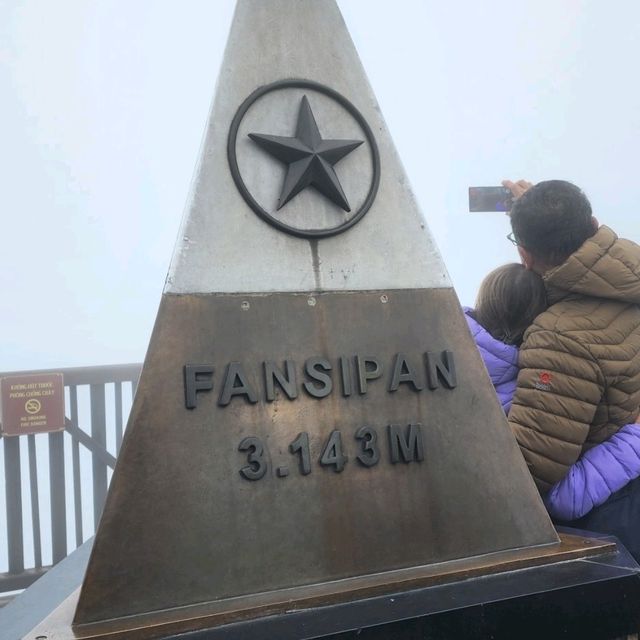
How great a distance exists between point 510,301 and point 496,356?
0.52 feet

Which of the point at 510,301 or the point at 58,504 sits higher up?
the point at 510,301

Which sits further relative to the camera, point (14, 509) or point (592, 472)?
point (14, 509)

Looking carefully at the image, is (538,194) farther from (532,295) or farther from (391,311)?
(391,311)

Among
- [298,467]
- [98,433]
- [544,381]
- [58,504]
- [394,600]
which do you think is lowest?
[394,600]

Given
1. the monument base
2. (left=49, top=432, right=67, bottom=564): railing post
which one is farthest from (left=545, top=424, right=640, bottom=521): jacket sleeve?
(left=49, top=432, right=67, bottom=564): railing post

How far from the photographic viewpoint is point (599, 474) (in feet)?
5.19

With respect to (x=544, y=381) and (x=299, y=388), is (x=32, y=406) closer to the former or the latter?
(x=299, y=388)

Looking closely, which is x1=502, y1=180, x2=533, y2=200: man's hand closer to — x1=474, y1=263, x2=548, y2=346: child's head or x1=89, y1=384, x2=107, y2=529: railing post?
x1=474, y1=263, x2=548, y2=346: child's head

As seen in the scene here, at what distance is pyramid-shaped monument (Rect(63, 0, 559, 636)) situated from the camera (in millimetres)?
1332

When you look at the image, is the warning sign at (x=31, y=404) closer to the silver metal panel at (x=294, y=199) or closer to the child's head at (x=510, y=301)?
the silver metal panel at (x=294, y=199)

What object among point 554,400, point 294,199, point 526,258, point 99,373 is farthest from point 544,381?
point 99,373

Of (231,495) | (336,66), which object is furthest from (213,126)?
(231,495)

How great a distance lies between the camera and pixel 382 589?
1357 millimetres

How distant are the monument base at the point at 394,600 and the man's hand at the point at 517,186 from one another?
39.7 inches
